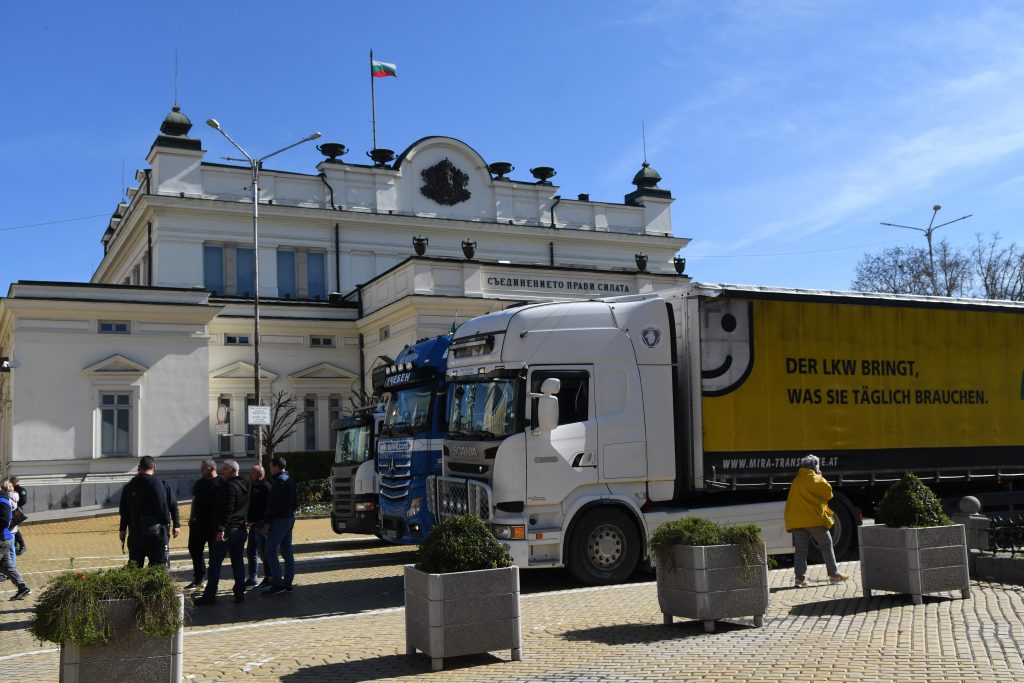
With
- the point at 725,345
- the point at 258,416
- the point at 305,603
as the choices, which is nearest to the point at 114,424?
the point at 258,416

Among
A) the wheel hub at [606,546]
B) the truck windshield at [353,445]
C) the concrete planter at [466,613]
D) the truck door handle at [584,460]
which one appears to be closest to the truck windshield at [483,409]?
the truck door handle at [584,460]

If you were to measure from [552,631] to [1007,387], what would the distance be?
10.5 m

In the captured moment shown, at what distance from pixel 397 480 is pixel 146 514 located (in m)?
4.77

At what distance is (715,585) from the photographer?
9.63 m

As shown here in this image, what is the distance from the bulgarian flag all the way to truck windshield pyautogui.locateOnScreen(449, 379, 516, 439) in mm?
37409

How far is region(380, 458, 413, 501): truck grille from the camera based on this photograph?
53.3 feet

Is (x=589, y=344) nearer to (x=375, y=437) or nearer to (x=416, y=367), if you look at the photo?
(x=416, y=367)

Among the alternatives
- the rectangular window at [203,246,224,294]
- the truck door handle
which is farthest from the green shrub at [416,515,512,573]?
the rectangular window at [203,246,224,294]

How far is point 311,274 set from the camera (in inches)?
1774

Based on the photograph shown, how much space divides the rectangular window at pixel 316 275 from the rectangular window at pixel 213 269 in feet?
12.5

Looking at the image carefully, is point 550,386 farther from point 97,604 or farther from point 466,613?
point 97,604

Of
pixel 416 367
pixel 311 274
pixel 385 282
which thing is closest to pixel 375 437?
pixel 416 367

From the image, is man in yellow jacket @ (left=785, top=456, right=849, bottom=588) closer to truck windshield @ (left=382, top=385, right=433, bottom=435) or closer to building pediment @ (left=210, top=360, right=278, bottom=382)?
truck windshield @ (left=382, top=385, right=433, bottom=435)

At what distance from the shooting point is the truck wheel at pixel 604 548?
13.3 meters
